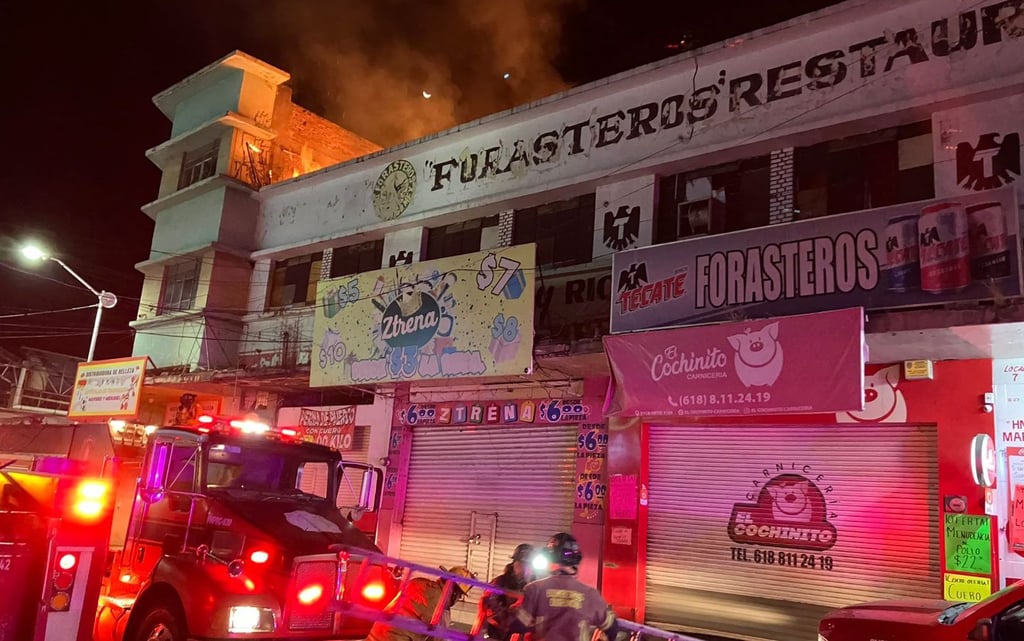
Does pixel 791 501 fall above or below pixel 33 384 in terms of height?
below

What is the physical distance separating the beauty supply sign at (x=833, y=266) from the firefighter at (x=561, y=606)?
5.68 m

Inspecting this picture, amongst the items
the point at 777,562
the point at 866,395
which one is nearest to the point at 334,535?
the point at 777,562

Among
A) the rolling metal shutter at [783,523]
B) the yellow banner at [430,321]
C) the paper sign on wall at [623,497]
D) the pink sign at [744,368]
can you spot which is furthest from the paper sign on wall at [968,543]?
the yellow banner at [430,321]

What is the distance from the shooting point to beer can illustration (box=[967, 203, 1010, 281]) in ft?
26.2

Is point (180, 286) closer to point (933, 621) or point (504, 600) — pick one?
point (504, 600)

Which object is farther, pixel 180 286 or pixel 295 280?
pixel 180 286

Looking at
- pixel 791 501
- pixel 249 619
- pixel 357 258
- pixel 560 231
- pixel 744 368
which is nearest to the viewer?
pixel 249 619

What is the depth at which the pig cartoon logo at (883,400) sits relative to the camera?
9.49 meters

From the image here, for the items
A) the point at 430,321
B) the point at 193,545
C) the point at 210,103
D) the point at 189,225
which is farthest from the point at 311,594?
the point at 210,103

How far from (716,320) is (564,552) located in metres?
5.86

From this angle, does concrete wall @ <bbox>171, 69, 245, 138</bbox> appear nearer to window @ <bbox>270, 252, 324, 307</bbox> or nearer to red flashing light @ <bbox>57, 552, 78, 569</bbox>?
window @ <bbox>270, 252, 324, 307</bbox>

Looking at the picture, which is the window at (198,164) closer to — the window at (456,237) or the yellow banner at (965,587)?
the window at (456,237)

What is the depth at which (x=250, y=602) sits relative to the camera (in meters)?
6.12

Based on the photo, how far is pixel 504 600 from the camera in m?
6.12
